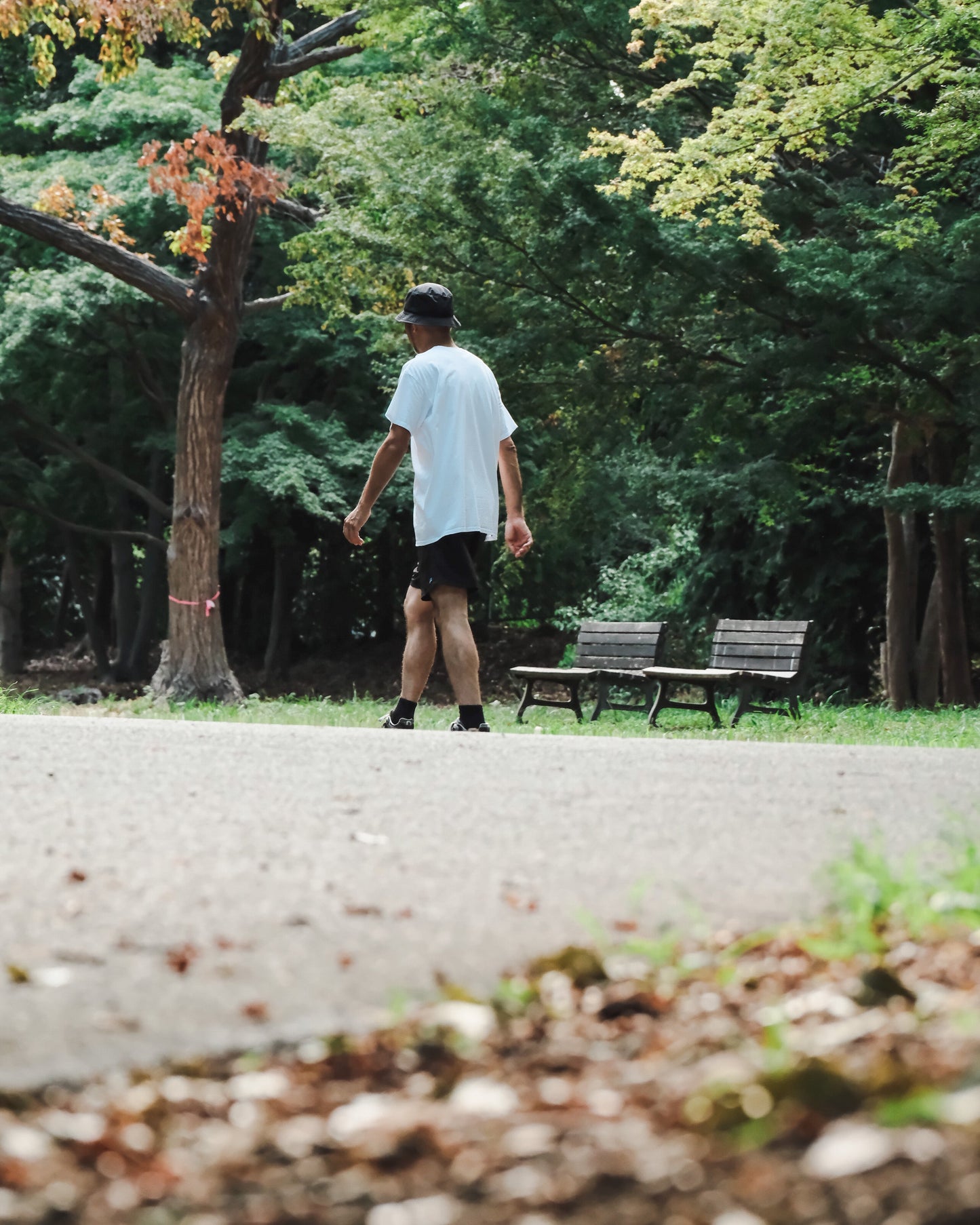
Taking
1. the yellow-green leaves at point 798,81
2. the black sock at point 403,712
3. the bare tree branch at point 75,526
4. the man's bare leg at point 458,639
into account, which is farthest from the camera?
the bare tree branch at point 75,526

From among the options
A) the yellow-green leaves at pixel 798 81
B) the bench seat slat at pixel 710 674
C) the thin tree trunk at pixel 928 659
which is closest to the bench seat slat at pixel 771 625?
the bench seat slat at pixel 710 674

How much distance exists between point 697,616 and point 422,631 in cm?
1554

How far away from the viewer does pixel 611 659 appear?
1508 centimetres

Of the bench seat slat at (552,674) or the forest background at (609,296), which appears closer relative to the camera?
the bench seat slat at (552,674)

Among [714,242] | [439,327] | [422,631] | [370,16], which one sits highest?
[370,16]

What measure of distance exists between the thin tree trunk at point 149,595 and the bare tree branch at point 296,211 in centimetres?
800

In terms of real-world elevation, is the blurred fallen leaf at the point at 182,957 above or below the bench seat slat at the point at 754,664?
below

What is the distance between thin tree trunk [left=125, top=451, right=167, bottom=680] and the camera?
96.0ft

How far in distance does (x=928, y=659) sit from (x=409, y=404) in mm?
12666

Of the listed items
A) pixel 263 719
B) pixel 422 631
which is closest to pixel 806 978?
pixel 422 631

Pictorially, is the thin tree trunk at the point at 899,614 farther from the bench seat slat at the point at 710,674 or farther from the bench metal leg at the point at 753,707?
the bench seat slat at the point at 710,674

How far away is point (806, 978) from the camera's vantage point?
3.04m

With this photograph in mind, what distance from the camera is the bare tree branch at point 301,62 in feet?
59.8

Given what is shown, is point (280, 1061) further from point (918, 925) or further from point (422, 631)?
point (422, 631)
